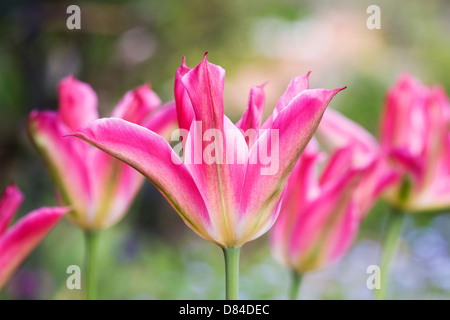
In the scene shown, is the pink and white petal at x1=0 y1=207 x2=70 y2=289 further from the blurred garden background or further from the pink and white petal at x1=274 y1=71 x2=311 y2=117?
the blurred garden background

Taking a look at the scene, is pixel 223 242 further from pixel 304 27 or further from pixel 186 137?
pixel 304 27

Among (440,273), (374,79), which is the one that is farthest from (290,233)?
(374,79)

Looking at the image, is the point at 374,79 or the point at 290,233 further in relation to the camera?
the point at 374,79

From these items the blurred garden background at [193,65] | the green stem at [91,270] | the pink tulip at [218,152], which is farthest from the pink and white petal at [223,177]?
the blurred garden background at [193,65]

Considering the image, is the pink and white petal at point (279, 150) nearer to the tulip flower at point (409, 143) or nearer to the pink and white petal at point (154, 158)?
the pink and white petal at point (154, 158)

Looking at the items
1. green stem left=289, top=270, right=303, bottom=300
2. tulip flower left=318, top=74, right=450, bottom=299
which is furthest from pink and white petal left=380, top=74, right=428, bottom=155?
green stem left=289, top=270, right=303, bottom=300

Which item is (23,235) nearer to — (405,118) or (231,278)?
(231,278)
